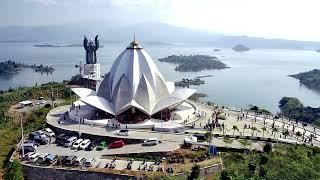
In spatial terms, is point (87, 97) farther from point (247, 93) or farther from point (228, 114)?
point (247, 93)

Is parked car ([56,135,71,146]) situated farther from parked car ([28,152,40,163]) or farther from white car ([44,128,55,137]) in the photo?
parked car ([28,152,40,163])

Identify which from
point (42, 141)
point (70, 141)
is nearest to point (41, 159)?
point (70, 141)

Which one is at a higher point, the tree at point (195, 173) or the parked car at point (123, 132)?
the parked car at point (123, 132)

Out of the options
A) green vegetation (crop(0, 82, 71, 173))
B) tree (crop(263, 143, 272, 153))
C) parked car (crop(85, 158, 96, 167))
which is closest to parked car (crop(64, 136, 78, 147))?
parked car (crop(85, 158, 96, 167))

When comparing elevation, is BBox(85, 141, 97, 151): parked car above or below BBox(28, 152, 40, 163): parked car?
above

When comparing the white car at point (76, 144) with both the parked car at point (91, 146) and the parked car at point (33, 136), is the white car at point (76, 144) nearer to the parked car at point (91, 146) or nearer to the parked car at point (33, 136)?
the parked car at point (91, 146)

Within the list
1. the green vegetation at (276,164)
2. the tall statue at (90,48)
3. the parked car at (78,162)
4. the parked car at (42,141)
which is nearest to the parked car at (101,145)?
the parked car at (78,162)

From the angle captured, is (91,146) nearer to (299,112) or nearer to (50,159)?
(50,159)
